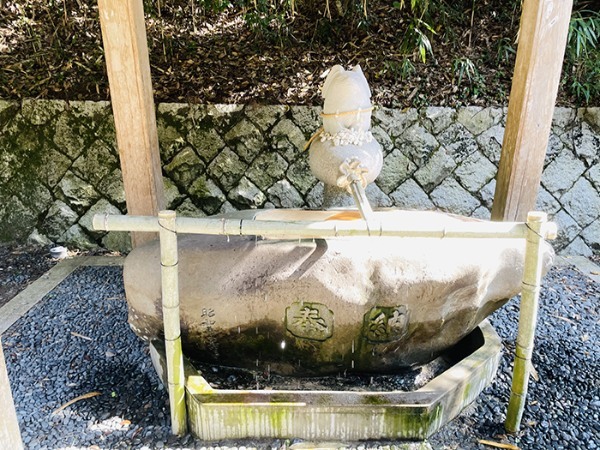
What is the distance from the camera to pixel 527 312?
1.84 meters

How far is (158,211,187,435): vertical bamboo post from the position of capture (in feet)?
5.66

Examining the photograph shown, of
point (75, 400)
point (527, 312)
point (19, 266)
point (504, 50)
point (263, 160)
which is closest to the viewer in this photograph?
point (527, 312)

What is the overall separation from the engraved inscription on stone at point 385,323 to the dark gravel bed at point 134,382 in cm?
42

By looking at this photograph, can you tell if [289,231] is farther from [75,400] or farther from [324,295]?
[75,400]

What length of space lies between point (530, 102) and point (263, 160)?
2109 millimetres

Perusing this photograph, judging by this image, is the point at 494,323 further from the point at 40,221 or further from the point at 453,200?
the point at 40,221

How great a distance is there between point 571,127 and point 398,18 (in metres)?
1.84

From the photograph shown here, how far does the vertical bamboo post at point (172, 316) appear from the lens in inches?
67.9

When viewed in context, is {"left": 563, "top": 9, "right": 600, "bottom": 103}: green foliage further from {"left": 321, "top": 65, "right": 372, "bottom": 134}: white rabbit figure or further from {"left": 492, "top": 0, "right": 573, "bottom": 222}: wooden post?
{"left": 321, "top": 65, "right": 372, "bottom": 134}: white rabbit figure

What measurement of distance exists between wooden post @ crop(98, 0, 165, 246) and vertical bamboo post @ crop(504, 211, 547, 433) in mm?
1880

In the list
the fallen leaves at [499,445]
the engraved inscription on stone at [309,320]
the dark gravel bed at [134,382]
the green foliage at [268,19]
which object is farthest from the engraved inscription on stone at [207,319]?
the green foliage at [268,19]

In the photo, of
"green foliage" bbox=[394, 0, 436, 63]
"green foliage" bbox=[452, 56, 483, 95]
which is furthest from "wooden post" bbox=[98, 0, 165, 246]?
"green foliage" bbox=[452, 56, 483, 95]

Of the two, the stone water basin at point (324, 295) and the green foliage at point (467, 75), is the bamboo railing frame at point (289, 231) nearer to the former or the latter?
the stone water basin at point (324, 295)

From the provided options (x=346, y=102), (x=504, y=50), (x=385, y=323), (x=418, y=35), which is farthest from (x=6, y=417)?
(x=504, y=50)
